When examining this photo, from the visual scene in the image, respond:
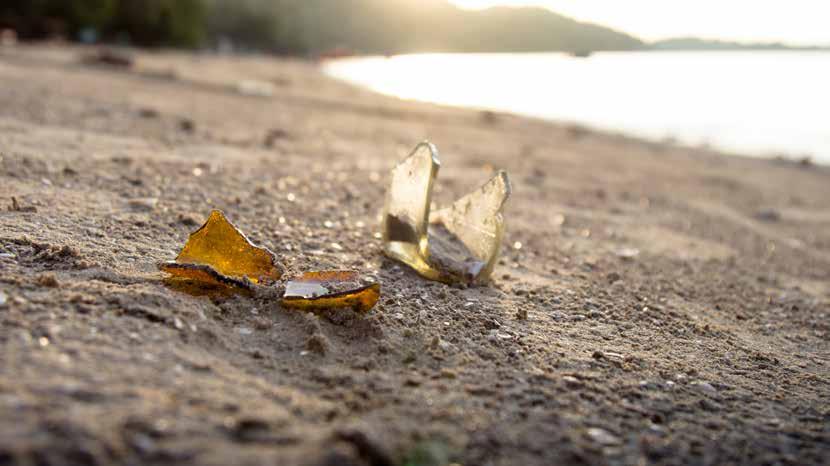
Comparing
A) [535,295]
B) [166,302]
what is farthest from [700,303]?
[166,302]

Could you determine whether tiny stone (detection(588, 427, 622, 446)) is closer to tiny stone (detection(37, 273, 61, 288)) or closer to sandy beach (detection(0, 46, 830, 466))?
sandy beach (detection(0, 46, 830, 466))

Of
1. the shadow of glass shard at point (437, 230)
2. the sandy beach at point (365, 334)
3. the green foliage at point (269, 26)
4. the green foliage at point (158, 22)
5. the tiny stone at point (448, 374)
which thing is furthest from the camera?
the green foliage at point (158, 22)

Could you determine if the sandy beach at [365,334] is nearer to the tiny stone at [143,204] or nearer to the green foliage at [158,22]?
the tiny stone at [143,204]

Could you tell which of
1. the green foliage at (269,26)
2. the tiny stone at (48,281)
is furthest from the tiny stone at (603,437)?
the green foliage at (269,26)

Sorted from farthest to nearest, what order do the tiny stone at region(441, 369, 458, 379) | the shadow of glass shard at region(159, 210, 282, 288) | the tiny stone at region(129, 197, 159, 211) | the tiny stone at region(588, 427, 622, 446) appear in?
the tiny stone at region(129, 197, 159, 211) < the shadow of glass shard at region(159, 210, 282, 288) < the tiny stone at region(441, 369, 458, 379) < the tiny stone at region(588, 427, 622, 446)

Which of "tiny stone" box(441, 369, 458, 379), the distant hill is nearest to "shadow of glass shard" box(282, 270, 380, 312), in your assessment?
"tiny stone" box(441, 369, 458, 379)

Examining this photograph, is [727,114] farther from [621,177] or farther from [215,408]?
[215,408]

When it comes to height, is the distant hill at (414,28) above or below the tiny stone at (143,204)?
above
